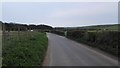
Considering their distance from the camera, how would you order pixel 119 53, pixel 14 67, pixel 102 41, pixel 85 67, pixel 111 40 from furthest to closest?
pixel 102 41
pixel 111 40
pixel 119 53
pixel 85 67
pixel 14 67

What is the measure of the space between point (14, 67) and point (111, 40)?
53.9 ft

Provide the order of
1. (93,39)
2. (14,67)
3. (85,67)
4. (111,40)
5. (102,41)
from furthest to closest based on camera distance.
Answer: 1. (93,39)
2. (102,41)
3. (111,40)
4. (85,67)
5. (14,67)

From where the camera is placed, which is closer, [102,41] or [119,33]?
[119,33]

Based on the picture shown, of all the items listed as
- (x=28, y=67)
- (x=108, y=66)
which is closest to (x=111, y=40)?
(x=108, y=66)

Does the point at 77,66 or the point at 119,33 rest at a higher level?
the point at 119,33

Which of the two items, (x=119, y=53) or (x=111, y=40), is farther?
(x=111, y=40)

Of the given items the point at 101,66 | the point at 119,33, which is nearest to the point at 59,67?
the point at 101,66

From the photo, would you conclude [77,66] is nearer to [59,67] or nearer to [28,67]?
[59,67]

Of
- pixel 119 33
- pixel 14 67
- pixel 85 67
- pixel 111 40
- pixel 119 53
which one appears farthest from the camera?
pixel 111 40

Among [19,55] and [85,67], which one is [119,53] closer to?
[85,67]

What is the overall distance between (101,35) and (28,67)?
1970 centimetres

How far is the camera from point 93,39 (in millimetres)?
35031

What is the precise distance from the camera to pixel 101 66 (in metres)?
14.1

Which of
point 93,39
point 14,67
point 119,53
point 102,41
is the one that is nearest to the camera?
point 14,67
